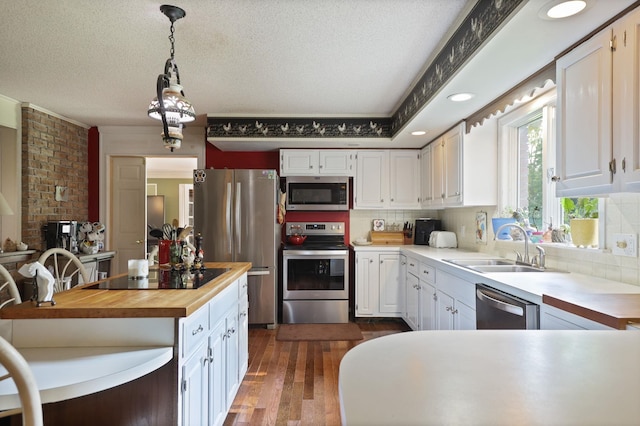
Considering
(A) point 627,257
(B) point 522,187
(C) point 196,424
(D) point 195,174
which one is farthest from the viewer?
(D) point 195,174

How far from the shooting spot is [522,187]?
3.05 meters

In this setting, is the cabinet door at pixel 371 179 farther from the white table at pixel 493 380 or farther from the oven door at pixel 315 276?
the white table at pixel 493 380

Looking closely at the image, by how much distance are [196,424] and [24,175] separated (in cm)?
340

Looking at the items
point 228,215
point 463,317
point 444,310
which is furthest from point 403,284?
point 228,215

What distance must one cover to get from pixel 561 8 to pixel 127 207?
15.7ft

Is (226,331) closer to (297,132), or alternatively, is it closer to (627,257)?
(627,257)

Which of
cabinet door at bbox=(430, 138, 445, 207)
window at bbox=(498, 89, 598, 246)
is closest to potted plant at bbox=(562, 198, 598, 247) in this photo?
window at bbox=(498, 89, 598, 246)

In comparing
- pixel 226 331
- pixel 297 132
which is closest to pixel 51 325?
pixel 226 331

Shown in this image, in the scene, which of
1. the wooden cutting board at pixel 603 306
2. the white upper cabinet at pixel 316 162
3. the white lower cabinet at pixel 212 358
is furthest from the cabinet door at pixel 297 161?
the wooden cutting board at pixel 603 306

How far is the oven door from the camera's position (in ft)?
13.3

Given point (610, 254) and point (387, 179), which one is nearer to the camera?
point (610, 254)

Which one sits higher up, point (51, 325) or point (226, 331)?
point (51, 325)

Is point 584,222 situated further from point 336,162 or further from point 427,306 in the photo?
point 336,162

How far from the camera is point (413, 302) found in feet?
11.9
